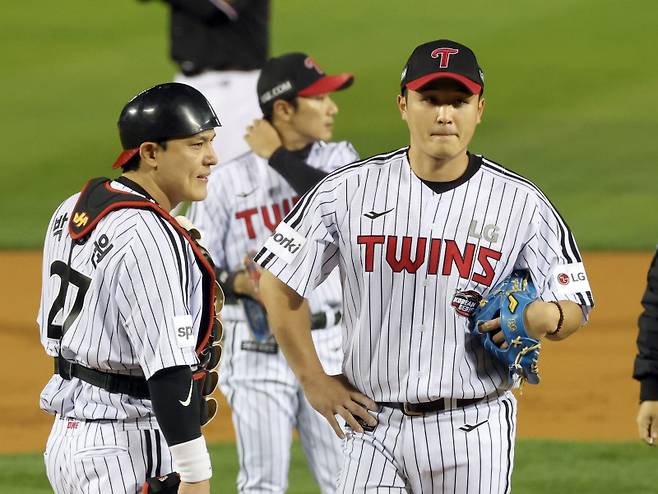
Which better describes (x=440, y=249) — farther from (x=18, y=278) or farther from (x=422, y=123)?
(x=18, y=278)

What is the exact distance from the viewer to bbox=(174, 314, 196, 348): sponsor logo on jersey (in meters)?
3.65

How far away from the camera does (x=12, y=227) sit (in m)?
15.9

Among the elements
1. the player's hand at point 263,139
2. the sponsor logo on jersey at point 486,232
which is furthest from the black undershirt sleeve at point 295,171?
the sponsor logo on jersey at point 486,232

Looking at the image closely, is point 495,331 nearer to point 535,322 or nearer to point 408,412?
point 535,322

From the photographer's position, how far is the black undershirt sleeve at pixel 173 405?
3.62 metres

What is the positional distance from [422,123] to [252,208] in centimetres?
221

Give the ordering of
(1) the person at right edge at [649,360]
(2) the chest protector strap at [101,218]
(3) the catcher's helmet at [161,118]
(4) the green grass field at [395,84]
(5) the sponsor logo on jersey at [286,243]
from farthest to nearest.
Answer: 1. (4) the green grass field at [395,84]
2. (1) the person at right edge at [649,360]
3. (5) the sponsor logo on jersey at [286,243]
4. (3) the catcher's helmet at [161,118]
5. (2) the chest protector strap at [101,218]

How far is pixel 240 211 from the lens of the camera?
242 inches

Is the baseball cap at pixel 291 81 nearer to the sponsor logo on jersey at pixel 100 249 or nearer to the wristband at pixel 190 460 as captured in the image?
the sponsor logo on jersey at pixel 100 249

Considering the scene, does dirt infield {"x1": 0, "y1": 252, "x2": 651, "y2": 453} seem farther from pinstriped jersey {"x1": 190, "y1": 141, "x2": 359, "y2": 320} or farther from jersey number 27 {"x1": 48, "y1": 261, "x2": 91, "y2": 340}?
jersey number 27 {"x1": 48, "y1": 261, "x2": 91, "y2": 340}

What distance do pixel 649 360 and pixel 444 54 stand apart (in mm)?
1362

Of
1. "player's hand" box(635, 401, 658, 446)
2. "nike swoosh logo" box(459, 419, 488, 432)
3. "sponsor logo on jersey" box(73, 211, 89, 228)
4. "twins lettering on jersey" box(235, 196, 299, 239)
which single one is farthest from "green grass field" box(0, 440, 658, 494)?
"sponsor logo on jersey" box(73, 211, 89, 228)

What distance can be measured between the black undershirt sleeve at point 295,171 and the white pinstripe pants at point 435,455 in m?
2.05

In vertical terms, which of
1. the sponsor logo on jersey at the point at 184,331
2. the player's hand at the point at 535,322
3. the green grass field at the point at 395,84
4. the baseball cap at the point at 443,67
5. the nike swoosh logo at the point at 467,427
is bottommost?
the nike swoosh logo at the point at 467,427
